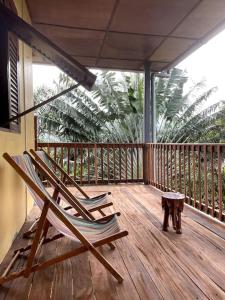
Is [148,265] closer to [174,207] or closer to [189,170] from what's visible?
[174,207]

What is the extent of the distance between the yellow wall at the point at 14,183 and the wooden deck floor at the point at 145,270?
17cm

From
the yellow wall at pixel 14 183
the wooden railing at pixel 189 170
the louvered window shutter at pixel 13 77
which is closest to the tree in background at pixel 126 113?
the wooden railing at pixel 189 170

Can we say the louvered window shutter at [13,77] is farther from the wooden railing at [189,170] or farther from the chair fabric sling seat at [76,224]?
the wooden railing at [189,170]

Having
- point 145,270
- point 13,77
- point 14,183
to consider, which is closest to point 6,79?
point 13,77

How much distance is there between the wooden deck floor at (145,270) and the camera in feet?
5.20

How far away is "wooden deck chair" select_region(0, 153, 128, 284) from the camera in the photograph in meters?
1.64

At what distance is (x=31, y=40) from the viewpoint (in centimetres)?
165

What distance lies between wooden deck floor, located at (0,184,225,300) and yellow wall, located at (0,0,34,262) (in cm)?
17

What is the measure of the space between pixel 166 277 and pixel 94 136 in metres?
6.40

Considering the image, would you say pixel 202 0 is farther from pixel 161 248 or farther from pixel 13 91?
pixel 161 248

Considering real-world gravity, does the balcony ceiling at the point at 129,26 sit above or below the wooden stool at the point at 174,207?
above

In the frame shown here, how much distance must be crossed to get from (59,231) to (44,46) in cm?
122

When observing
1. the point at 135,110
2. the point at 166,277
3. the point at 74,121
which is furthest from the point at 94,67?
the point at 166,277

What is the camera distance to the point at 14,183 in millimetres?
2557
